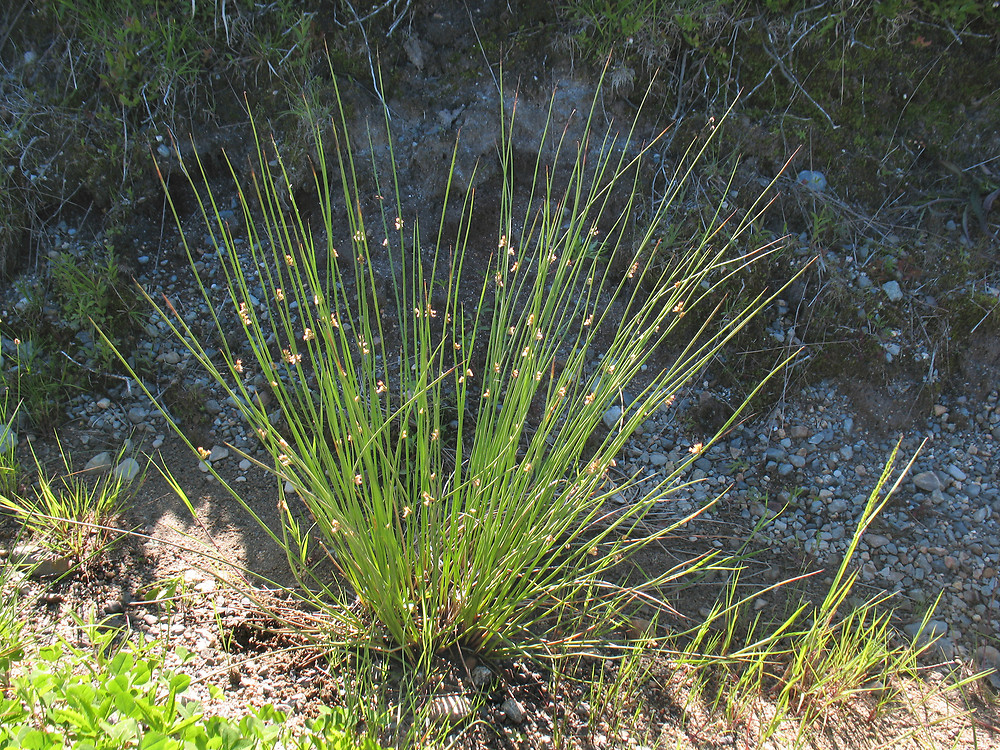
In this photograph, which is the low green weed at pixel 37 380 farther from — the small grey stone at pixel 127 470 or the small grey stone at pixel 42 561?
the small grey stone at pixel 42 561

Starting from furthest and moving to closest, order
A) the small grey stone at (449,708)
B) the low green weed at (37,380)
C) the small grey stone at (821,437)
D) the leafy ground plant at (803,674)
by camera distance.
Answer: the small grey stone at (821,437) < the low green weed at (37,380) < the leafy ground plant at (803,674) < the small grey stone at (449,708)

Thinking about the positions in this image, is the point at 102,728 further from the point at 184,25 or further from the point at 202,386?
the point at 184,25

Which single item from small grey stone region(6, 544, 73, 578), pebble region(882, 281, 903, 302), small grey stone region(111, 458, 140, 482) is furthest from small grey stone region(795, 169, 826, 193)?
small grey stone region(6, 544, 73, 578)

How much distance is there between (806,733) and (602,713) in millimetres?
537

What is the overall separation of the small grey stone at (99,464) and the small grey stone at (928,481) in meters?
2.75

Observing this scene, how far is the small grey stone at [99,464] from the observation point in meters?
2.17

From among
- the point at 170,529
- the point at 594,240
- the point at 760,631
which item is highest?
the point at 594,240

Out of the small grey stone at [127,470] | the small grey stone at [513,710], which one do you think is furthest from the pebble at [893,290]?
the small grey stone at [127,470]

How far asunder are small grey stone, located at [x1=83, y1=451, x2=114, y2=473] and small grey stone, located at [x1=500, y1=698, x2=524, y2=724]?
4.87 ft

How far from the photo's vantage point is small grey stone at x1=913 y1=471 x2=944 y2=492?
91.5 inches

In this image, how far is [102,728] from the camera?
3.80 feet

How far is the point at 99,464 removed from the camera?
217 centimetres

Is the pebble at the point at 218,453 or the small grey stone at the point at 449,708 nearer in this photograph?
the small grey stone at the point at 449,708

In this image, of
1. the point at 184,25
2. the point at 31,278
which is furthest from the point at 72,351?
the point at 184,25
